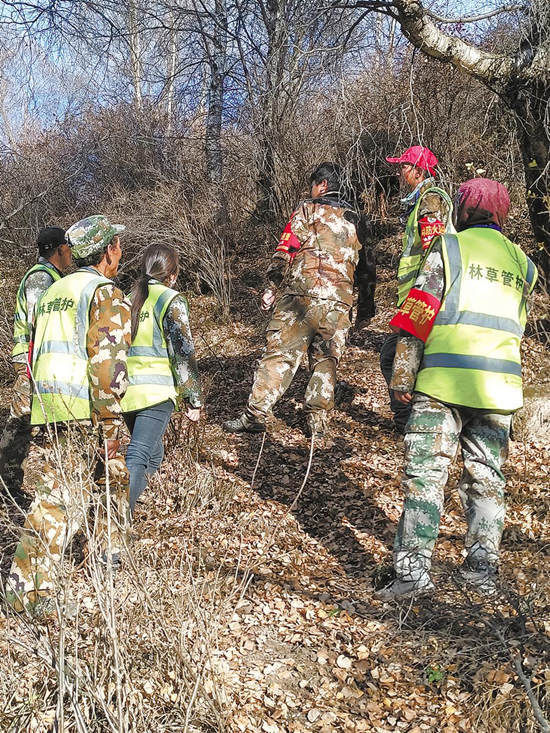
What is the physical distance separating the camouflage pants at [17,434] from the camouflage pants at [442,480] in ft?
8.55

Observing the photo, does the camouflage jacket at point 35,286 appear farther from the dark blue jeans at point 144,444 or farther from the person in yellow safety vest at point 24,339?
the dark blue jeans at point 144,444

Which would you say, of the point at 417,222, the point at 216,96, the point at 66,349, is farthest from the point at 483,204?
the point at 216,96

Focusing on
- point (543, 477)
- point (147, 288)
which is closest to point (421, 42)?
point (147, 288)

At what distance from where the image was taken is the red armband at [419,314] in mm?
3008

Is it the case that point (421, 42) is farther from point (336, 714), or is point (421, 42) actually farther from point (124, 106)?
point (124, 106)

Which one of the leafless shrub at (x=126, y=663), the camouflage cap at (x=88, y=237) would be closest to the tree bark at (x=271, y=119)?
the camouflage cap at (x=88, y=237)

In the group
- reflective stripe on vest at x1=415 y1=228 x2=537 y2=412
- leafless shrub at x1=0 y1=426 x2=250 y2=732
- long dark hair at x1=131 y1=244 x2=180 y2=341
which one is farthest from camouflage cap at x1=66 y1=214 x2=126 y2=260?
reflective stripe on vest at x1=415 y1=228 x2=537 y2=412

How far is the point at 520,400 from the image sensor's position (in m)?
3.01

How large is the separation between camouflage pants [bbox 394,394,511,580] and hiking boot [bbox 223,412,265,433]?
2.10 metres

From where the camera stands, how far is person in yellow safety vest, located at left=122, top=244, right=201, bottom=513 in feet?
12.0

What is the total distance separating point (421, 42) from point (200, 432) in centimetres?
351

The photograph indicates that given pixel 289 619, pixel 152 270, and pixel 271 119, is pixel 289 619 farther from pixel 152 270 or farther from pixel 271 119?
pixel 271 119

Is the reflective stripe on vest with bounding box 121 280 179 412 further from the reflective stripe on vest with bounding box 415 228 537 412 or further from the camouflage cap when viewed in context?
the reflective stripe on vest with bounding box 415 228 537 412

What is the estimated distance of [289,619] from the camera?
10.2 ft
